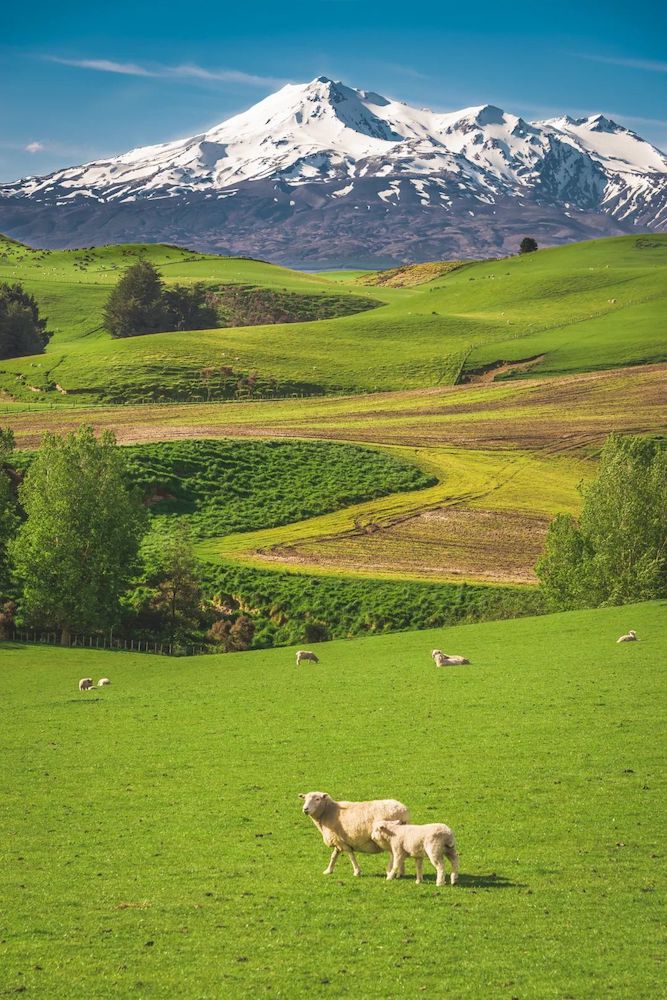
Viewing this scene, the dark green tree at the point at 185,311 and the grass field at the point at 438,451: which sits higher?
the dark green tree at the point at 185,311

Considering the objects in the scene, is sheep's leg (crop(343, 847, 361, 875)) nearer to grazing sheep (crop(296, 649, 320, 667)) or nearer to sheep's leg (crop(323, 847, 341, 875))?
sheep's leg (crop(323, 847, 341, 875))

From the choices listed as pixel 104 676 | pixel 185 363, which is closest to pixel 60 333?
pixel 185 363

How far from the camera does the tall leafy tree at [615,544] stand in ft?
189

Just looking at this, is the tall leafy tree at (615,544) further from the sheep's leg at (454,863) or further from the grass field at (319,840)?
the sheep's leg at (454,863)

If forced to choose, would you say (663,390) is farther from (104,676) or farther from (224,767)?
(224,767)

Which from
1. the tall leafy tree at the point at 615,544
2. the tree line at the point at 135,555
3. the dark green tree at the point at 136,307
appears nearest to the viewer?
the tall leafy tree at the point at 615,544

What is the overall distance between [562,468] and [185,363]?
60.2m

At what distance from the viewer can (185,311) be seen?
17712 centimetres

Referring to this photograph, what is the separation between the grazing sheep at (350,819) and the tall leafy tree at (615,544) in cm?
3987

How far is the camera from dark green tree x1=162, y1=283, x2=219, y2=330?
17412 cm

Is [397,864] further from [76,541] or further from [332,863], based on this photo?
[76,541]

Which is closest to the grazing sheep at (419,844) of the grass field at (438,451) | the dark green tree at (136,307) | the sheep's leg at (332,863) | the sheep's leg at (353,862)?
the sheep's leg at (353,862)

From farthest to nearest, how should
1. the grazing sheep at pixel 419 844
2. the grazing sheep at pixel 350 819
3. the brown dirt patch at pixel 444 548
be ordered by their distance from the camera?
the brown dirt patch at pixel 444 548, the grazing sheep at pixel 350 819, the grazing sheep at pixel 419 844

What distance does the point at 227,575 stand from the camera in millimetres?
68000
